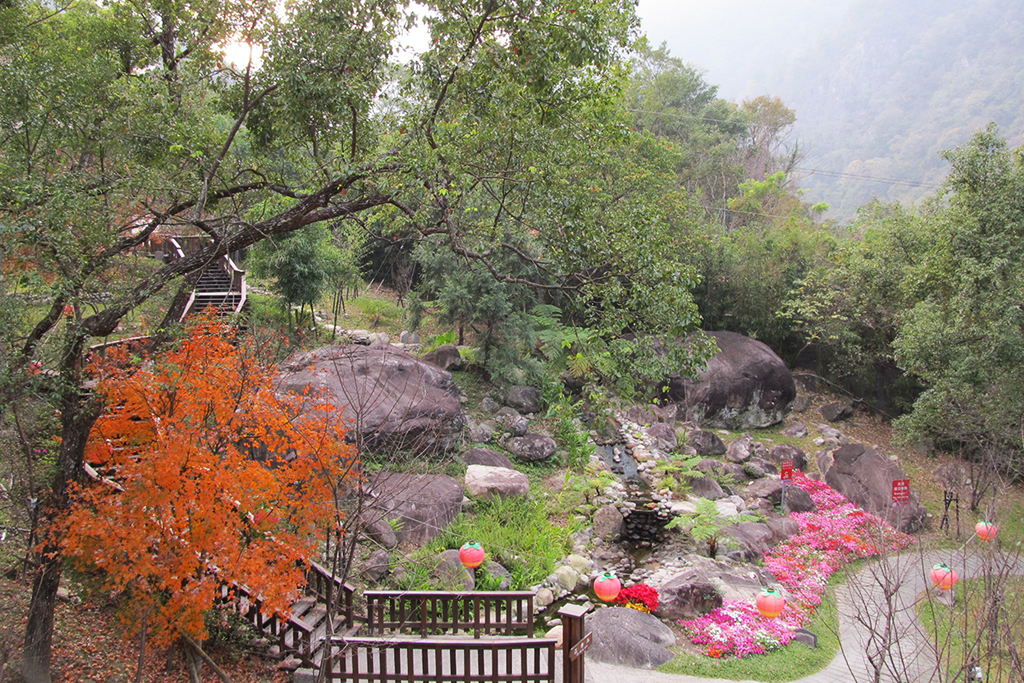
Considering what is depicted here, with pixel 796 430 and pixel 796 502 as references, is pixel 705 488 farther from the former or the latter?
pixel 796 430

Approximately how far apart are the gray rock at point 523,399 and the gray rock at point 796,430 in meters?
7.76

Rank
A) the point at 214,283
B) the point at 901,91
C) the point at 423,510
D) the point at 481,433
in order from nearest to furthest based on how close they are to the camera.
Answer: the point at 423,510
the point at 481,433
the point at 214,283
the point at 901,91

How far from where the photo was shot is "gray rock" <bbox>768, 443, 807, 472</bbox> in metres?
15.7

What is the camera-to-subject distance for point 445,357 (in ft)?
54.4

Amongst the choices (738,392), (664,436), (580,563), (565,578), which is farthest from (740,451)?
(565,578)

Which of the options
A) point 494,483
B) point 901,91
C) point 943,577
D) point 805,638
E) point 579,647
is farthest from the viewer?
point 901,91

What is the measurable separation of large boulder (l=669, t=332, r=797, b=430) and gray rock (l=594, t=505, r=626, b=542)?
22.8 feet

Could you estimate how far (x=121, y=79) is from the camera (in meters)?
7.49

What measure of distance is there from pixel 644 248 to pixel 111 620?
7331 millimetres

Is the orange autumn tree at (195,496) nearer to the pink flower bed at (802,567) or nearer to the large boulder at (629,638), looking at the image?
the large boulder at (629,638)

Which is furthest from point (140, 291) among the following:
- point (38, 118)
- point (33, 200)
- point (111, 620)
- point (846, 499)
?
point (846, 499)

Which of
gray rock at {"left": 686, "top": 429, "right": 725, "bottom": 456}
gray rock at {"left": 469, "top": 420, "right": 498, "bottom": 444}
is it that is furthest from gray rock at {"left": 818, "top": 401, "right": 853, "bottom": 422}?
gray rock at {"left": 469, "top": 420, "right": 498, "bottom": 444}

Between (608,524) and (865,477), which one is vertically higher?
(865,477)

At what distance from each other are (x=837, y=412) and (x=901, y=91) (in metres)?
60.8
